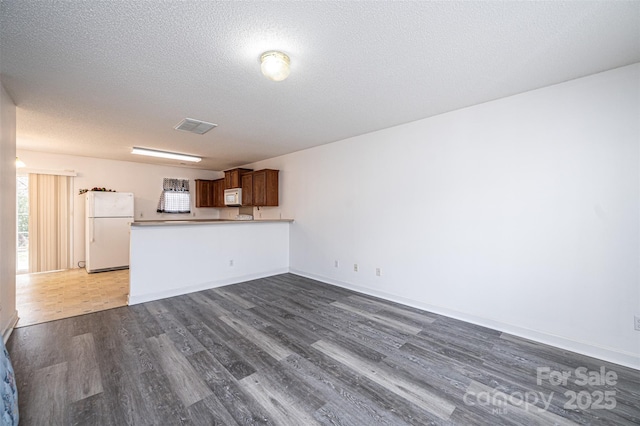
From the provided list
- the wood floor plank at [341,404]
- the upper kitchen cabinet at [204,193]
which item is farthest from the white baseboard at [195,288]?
the upper kitchen cabinet at [204,193]

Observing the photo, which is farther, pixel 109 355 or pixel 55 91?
pixel 55 91

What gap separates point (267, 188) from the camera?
5664mm

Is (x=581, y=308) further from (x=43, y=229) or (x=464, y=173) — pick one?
(x=43, y=229)

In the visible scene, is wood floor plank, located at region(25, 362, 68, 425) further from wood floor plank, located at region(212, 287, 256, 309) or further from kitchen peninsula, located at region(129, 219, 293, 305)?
wood floor plank, located at region(212, 287, 256, 309)

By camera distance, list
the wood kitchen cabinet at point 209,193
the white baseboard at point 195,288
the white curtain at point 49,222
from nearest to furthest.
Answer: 1. the white baseboard at point 195,288
2. the white curtain at point 49,222
3. the wood kitchen cabinet at point 209,193

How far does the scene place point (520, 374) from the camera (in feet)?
6.78

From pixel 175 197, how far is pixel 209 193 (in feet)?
2.86

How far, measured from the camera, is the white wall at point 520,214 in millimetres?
2225

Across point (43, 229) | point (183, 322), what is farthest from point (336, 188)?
point (43, 229)

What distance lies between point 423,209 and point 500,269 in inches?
42.2

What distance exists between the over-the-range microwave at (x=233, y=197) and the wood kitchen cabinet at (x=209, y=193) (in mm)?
679

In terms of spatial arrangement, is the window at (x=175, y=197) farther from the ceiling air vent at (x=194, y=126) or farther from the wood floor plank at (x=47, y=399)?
the wood floor plank at (x=47, y=399)

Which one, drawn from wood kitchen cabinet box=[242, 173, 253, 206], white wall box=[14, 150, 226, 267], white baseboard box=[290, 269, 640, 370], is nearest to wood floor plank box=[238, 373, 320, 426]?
white baseboard box=[290, 269, 640, 370]

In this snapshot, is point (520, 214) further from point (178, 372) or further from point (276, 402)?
point (178, 372)
